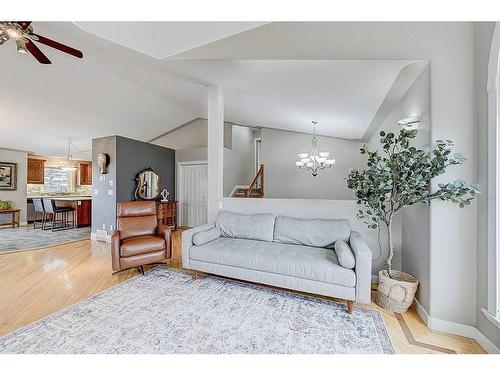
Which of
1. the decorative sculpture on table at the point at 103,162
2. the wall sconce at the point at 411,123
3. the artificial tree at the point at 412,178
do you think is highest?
the wall sconce at the point at 411,123

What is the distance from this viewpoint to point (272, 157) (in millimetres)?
6652

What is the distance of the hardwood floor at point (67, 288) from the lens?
177 cm

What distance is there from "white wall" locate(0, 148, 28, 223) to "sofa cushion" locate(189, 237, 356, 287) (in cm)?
743

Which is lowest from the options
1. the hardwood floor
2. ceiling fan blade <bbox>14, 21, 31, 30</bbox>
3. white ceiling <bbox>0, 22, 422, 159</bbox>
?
the hardwood floor

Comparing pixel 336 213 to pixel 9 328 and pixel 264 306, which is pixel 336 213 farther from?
pixel 9 328

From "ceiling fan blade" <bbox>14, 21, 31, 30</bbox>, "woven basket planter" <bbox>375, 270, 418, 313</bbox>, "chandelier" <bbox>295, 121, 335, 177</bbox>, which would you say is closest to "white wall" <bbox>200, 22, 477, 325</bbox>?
"woven basket planter" <bbox>375, 270, 418, 313</bbox>

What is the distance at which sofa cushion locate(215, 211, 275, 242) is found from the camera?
288 centimetres

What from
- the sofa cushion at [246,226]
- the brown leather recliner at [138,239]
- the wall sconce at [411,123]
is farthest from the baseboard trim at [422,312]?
the brown leather recliner at [138,239]

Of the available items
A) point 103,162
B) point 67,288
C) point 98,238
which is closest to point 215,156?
point 67,288

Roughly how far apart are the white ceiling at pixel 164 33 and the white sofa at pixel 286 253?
2202mm

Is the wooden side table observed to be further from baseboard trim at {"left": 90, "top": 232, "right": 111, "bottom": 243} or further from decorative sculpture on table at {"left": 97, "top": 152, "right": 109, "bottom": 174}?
decorative sculpture on table at {"left": 97, "top": 152, "right": 109, "bottom": 174}

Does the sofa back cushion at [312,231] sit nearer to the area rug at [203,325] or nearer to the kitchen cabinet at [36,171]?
the area rug at [203,325]

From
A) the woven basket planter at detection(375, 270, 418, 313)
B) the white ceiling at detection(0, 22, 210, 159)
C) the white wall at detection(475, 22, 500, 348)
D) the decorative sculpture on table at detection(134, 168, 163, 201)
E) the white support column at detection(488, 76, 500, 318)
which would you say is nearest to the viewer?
the white support column at detection(488, 76, 500, 318)
